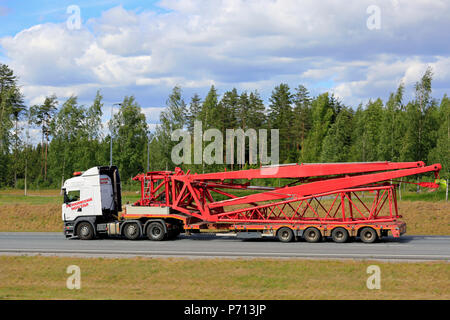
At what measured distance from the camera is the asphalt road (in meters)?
18.8

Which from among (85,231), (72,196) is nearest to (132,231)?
(85,231)

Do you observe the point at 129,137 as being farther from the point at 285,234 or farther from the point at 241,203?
the point at 285,234

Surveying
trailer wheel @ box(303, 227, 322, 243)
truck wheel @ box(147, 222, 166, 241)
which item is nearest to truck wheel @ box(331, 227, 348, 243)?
trailer wheel @ box(303, 227, 322, 243)

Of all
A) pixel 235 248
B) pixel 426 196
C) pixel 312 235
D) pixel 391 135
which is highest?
pixel 391 135

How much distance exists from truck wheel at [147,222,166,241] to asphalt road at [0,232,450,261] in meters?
0.45

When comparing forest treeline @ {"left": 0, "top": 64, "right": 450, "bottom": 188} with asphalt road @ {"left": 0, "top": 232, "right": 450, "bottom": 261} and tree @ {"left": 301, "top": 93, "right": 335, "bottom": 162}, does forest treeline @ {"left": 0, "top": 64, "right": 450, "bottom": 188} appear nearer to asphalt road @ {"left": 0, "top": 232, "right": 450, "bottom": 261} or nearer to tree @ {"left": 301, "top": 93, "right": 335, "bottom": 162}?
tree @ {"left": 301, "top": 93, "right": 335, "bottom": 162}

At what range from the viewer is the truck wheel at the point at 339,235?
74.2 feet

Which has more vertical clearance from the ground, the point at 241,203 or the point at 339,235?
the point at 241,203

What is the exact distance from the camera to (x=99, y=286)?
527 inches

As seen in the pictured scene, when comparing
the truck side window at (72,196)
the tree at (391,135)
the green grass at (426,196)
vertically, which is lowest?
the green grass at (426,196)

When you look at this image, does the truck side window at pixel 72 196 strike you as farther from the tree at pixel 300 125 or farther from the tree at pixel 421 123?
the tree at pixel 300 125

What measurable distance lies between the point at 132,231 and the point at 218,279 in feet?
37.6

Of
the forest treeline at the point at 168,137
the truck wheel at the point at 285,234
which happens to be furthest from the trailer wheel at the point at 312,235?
the forest treeline at the point at 168,137

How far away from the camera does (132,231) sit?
81.0ft
